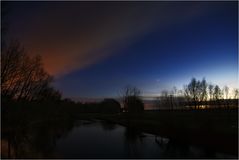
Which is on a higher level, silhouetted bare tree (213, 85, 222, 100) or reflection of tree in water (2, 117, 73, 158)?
silhouetted bare tree (213, 85, 222, 100)

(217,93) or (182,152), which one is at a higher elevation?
(217,93)

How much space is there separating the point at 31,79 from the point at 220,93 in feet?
236

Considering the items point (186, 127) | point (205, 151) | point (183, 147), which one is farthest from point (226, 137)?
point (186, 127)

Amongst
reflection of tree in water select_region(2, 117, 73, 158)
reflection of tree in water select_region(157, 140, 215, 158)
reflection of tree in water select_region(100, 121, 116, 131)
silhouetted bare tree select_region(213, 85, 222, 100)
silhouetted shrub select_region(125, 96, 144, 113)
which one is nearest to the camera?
reflection of tree in water select_region(157, 140, 215, 158)

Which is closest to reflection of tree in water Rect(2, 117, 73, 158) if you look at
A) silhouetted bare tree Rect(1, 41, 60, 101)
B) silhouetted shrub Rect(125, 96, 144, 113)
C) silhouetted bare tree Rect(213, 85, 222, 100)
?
silhouetted bare tree Rect(1, 41, 60, 101)

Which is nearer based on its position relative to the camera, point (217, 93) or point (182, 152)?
point (182, 152)

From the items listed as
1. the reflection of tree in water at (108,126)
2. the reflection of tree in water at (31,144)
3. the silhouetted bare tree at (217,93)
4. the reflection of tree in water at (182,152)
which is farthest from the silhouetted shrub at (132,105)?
the reflection of tree in water at (182,152)

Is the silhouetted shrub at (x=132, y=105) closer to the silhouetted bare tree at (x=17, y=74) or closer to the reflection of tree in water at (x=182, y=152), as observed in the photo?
the silhouetted bare tree at (x=17, y=74)

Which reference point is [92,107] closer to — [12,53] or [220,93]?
[220,93]

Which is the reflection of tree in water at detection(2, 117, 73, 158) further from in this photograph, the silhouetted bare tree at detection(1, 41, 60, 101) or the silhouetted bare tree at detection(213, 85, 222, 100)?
the silhouetted bare tree at detection(213, 85, 222, 100)

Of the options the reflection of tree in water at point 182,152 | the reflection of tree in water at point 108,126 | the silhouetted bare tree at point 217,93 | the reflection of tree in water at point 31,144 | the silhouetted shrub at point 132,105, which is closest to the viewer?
the reflection of tree in water at point 182,152

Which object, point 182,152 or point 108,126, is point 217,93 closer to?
point 108,126

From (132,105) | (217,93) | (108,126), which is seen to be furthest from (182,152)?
(217,93)

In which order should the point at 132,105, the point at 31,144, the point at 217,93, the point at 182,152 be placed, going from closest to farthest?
the point at 182,152 < the point at 31,144 < the point at 132,105 < the point at 217,93
